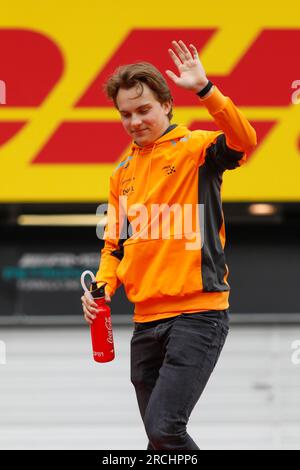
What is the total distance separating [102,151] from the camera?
8039 mm

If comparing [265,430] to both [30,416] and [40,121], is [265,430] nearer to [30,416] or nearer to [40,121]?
[30,416]

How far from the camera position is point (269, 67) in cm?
791

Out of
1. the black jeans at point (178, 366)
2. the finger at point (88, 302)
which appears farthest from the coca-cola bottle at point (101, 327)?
the black jeans at point (178, 366)

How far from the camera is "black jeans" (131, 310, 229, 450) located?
2797mm

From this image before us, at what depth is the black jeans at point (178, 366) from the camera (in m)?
2.80

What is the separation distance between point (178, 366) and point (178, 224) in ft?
1.59

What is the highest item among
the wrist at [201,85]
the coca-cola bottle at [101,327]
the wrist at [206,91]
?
the wrist at [201,85]

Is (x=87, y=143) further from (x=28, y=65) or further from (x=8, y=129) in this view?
(x=28, y=65)

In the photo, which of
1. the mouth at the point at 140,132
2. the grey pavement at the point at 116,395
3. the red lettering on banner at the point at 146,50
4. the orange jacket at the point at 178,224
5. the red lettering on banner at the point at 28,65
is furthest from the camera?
the red lettering on banner at the point at 28,65

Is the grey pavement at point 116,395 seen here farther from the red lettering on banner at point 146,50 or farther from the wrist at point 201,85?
the red lettering on banner at point 146,50

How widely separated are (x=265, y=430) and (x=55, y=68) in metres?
4.56

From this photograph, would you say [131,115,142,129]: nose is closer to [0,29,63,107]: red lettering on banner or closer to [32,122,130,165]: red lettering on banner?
[32,122,130,165]: red lettering on banner

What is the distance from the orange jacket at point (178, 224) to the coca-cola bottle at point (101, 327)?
0.34 feet
